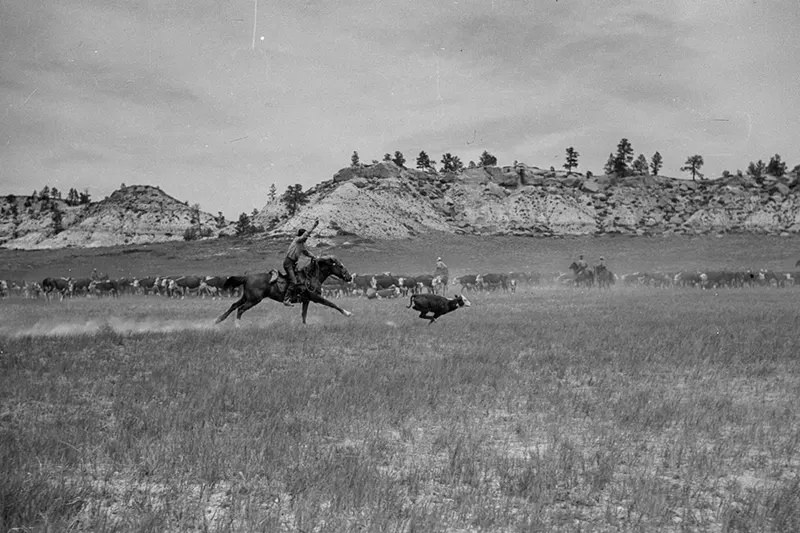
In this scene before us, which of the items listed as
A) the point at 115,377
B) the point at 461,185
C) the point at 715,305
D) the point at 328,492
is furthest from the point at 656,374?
the point at 461,185

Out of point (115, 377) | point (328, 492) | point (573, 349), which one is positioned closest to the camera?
point (328, 492)

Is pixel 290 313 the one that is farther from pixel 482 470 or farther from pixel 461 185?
pixel 461 185

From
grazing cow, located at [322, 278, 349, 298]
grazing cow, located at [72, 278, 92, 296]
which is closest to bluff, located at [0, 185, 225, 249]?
grazing cow, located at [72, 278, 92, 296]

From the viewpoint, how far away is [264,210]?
392ft

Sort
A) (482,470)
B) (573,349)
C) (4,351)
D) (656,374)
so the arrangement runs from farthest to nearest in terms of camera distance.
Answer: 1. (573,349)
2. (4,351)
3. (656,374)
4. (482,470)

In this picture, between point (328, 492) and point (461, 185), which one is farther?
point (461, 185)

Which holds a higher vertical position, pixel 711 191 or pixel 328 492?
pixel 711 191

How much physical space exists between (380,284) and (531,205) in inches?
3262

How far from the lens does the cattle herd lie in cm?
3431

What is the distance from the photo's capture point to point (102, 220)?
127750 mm

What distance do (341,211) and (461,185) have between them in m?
31.2

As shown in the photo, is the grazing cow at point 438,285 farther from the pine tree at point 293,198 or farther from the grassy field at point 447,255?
the pine tree at point 293,198

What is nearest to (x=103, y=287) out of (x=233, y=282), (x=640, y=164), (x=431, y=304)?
(x=233, y=282)

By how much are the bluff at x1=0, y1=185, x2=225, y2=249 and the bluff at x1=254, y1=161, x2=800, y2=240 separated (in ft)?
93.1
